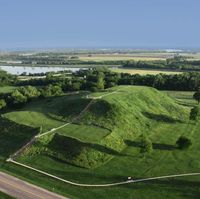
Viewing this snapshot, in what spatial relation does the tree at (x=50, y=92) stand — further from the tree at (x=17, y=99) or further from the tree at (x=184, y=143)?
the tree at (x=184, y=143)

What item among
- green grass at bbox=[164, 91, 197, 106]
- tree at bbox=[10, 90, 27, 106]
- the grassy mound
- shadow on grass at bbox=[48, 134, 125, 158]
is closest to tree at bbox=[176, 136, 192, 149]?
shadow on grass at bbox=[48, 134, 125, 158]

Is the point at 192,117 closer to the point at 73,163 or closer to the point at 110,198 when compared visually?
the point at 73,163

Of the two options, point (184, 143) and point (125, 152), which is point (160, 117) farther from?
point (125, 152)

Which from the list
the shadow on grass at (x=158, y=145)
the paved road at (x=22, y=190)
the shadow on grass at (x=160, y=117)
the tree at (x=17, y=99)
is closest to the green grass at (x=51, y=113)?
the tree at (x=17, y=99)

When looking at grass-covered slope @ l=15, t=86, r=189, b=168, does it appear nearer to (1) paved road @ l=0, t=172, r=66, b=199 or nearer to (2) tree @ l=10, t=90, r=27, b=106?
(1) paved road @ l=0, t=172, r=66, b=199

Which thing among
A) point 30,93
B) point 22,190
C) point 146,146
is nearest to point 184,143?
point 146,146
